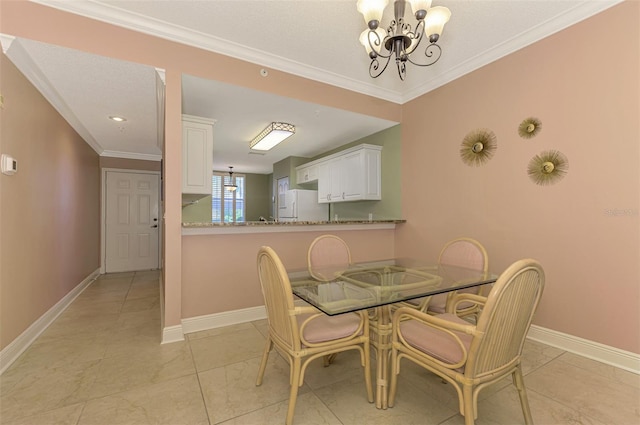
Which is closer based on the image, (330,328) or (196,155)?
(330,328)

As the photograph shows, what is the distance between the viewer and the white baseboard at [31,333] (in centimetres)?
201

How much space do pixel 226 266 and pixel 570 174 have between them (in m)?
3.11

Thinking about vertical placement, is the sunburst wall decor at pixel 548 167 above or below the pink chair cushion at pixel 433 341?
above

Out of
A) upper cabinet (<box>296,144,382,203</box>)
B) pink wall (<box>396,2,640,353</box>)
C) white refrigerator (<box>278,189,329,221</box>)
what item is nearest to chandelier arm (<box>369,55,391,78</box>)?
pink wall (<box>396,2,640,353</box>)

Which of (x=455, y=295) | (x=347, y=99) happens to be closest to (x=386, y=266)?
(x=455, y=295)

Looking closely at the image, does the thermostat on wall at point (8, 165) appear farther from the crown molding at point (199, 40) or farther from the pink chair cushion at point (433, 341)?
the pink chair cushion at point (433, 341)

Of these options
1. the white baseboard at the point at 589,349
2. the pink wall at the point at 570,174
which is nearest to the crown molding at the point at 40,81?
the pink wall at the point at 570,174

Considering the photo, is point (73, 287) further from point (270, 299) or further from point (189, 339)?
point (270, 299)

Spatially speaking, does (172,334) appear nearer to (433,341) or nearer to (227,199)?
(433,341)

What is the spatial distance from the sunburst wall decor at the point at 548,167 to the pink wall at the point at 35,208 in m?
4.16

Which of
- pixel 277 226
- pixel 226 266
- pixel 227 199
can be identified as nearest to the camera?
pixel 226 266

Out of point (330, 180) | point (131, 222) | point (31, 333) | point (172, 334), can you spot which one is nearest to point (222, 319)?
point (172, 334)

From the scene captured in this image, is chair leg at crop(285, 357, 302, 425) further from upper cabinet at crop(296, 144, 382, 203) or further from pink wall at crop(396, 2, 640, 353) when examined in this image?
upper cabinet at crop(296, 144, 382, 203)

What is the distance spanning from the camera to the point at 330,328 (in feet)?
5.16
